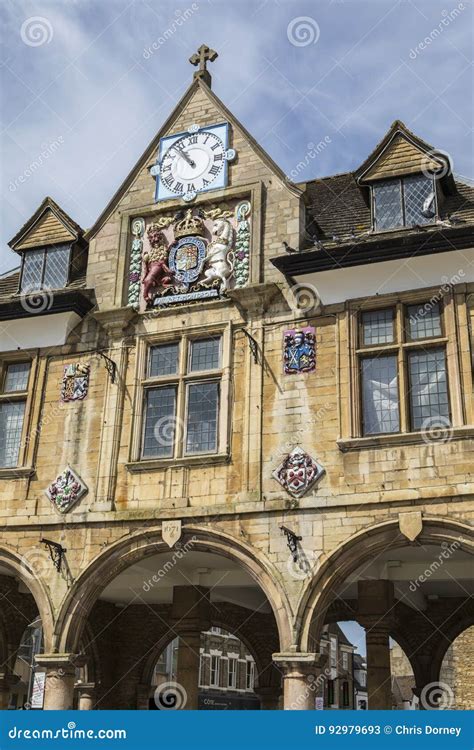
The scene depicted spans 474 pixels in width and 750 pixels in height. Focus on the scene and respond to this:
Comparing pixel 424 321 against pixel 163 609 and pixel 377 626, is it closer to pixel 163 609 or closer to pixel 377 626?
pixel 377 626

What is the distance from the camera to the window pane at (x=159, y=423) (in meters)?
14.3

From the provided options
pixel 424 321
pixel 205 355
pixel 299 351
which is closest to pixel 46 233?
pixel 205 355

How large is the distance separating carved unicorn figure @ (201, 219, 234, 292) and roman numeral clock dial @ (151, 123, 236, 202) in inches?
39.7

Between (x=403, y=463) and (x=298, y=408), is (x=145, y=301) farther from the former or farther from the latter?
(x=403, y=463)

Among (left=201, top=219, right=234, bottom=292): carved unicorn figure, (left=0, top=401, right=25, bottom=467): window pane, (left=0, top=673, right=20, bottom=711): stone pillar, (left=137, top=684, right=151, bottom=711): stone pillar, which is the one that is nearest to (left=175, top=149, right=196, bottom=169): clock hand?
(left=201, top=219, right=234, bottom=292): carved unicorn figure

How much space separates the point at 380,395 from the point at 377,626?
457cm

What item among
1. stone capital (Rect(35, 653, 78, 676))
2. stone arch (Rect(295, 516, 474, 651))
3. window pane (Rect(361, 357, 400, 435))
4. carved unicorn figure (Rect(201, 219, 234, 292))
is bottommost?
stone capital (Rect(35, 653, 78, 676))

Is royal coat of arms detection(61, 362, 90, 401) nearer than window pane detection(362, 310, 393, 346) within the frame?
No

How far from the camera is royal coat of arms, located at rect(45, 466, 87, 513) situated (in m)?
14.4

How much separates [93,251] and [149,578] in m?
6.68

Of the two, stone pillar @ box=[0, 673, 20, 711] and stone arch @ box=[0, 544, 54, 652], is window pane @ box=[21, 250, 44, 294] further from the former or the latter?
stone pillar @ box=[0, 673, 20, 711]

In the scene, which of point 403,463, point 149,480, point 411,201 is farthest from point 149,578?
point 411,201

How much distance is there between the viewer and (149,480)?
14047mm

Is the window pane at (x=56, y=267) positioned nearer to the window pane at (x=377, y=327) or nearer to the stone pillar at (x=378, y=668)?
the window pane at (x=377, y=327)
